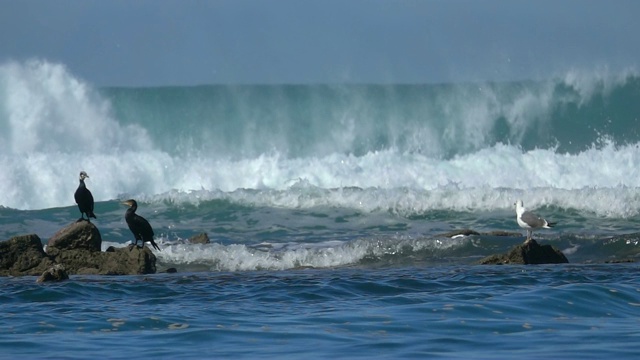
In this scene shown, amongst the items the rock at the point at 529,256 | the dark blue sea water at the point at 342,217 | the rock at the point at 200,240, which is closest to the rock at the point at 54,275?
the dark blue sea water at the point at 342,217

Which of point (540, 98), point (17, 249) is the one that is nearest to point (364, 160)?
point (540, 98)

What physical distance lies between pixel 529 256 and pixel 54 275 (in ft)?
17.5

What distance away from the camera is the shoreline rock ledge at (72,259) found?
51.5ft

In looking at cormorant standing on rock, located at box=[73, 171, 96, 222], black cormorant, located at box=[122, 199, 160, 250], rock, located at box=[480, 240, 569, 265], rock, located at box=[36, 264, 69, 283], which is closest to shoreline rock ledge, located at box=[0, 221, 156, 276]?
black cormorant, located at box=[122, 199, 160, 250]

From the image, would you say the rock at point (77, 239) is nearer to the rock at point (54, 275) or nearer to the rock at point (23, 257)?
the rock at point (23, 257)

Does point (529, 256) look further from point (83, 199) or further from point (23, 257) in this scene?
point (23, 257)

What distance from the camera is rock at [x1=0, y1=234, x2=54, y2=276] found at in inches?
619

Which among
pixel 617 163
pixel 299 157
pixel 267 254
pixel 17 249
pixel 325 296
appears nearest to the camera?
pixel 325 296

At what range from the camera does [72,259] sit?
16000 millimetres

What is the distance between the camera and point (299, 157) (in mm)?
34406

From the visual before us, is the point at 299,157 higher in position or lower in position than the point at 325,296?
higher

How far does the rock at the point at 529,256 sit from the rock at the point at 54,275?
4.84 meters

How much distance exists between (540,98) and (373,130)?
15.5ft

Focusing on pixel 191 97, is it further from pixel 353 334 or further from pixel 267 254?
pixel 353 334
